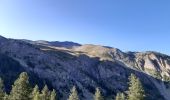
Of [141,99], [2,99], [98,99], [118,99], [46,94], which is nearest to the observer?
[141,99]

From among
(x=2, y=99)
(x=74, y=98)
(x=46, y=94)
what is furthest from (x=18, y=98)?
(x=74, y=98)

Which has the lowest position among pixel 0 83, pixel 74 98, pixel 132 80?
pixel 74 98

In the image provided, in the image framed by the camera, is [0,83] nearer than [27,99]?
No

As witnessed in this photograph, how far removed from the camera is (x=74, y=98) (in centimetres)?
11300

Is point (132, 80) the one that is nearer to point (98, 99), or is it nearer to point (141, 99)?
point (141, 99)

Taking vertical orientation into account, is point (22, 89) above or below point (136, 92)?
below

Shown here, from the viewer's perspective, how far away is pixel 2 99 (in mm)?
70500

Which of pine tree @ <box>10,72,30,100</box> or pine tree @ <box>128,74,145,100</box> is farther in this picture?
pine tree @ <box>10,72,30,100</box>

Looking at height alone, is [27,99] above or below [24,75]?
below

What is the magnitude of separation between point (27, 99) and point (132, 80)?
56.6 ft

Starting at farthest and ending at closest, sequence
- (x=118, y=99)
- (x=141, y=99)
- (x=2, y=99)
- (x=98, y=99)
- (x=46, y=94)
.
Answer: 1. (x=98, y=99)
2. (x=118, y=99)
3. (x=46, y=94)
4. (x=2, y=99)
5. (x=141, y=99)

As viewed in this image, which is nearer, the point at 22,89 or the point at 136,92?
the point at 136,92

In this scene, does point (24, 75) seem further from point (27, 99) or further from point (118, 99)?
point (118, 99)

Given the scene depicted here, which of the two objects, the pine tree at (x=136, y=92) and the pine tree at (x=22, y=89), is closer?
the pine tree at (x=136, y=92)
